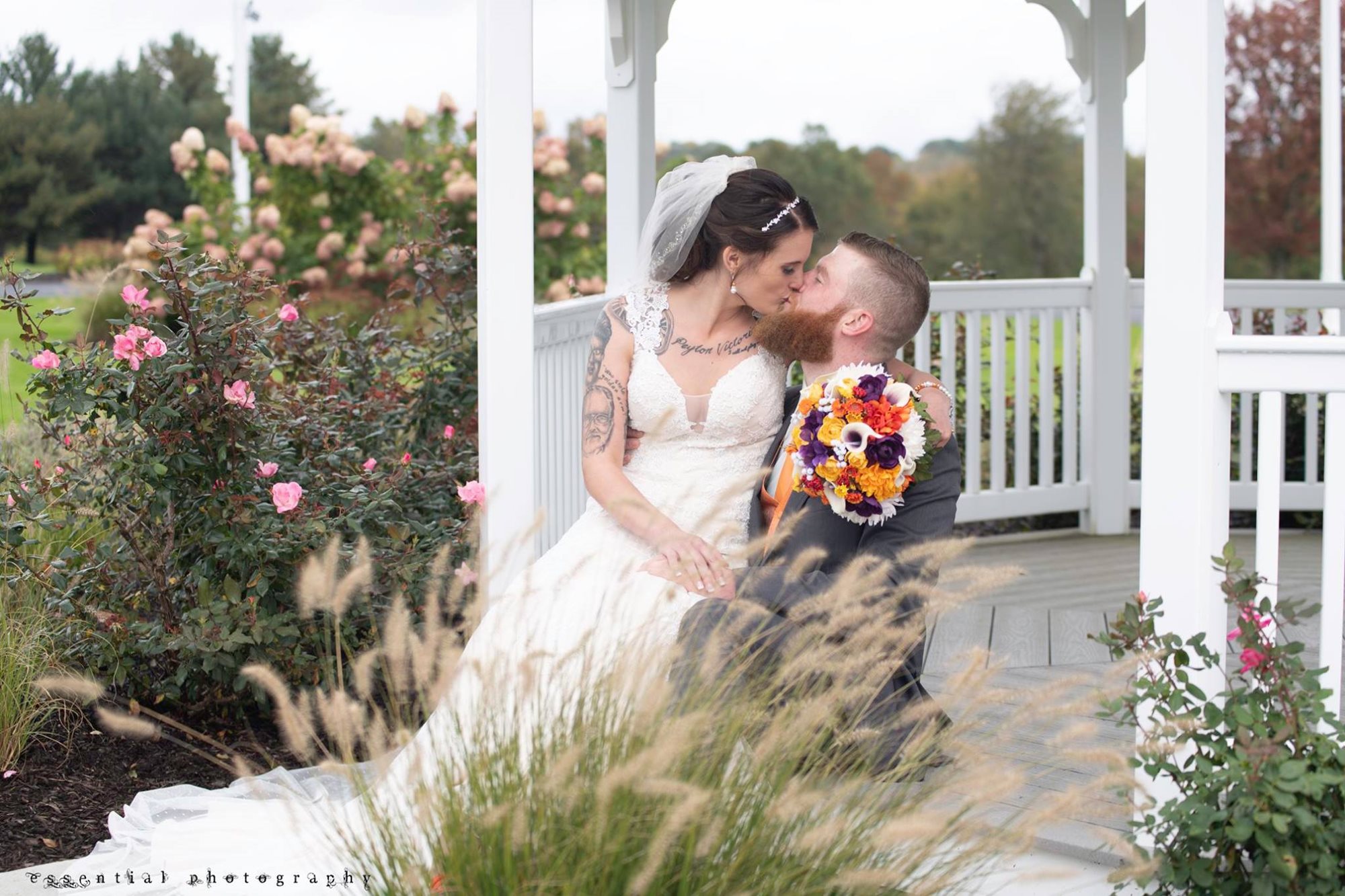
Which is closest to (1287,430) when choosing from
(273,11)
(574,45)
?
(574,45)

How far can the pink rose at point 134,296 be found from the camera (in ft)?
13.6

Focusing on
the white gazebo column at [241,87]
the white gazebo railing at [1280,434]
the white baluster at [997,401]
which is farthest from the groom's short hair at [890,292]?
the white gazebo column at [241,87]

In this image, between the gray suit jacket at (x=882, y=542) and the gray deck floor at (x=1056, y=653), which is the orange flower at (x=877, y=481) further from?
the gray deck floor at (x=1056, y=653)

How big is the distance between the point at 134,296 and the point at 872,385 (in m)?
2.25

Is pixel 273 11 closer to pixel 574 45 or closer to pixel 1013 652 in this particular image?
pixel 574 45

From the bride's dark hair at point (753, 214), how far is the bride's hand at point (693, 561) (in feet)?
2.59

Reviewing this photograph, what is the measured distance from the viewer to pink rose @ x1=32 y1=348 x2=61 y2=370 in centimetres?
410

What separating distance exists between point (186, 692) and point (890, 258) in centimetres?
258

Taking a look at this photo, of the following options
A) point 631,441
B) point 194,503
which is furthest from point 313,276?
point 631,441

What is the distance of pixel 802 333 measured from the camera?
11.9 feet

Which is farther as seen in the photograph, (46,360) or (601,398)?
(46,360)

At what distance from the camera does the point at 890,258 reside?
3.55m

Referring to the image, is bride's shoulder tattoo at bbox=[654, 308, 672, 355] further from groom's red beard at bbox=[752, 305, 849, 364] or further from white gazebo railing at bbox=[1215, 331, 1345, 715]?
white gazebo railing at bbox=[1215, 331, 1345, 715]

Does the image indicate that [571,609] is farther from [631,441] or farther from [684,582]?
[631,441]
